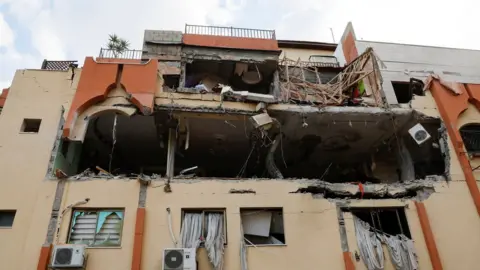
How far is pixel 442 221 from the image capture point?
12383 millimetres

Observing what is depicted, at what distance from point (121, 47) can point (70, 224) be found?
8.78 metres

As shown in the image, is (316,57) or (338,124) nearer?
(338,124)

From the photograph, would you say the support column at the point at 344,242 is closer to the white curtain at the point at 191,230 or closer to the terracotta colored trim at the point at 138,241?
the white curtain at the point at 191,230

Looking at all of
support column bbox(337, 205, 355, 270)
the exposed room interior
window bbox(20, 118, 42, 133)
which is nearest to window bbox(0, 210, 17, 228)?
the exposed room interior

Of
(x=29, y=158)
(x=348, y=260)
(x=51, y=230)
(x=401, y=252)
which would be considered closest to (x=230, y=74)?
(x=29, y=158)

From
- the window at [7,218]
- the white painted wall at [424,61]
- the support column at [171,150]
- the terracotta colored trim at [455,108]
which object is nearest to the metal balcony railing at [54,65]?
the support column at [171,150]

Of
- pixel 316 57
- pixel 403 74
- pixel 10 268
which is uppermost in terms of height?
pixel 316 57

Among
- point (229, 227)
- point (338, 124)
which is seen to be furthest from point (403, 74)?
point (229, 227)

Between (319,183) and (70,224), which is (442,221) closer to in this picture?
(319,183)

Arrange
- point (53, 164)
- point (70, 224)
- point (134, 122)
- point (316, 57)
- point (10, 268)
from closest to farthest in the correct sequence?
point (10, 268) → point (70, 224) → point (53, 164) → point (134, 122) → point (316, 57)

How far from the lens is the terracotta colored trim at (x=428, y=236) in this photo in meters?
11.6

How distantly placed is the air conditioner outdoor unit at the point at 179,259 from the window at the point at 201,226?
525 millimetres

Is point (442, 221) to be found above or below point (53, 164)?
below

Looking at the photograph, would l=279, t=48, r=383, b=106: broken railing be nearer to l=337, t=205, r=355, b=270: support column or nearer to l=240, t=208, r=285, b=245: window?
l=337, t=205, r=355, b=270: support column
